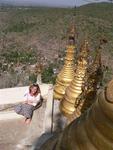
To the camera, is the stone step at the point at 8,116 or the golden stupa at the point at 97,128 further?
the stone step at the point at 8,116

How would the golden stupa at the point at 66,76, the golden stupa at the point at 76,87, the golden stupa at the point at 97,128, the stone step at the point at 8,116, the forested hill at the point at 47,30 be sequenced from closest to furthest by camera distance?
the golden stupa at the point at 97,128 < the golden stupa at the point at 76,87 < the stone step at the point at 8,116 < the golden stupa at the point at 66,76 < the forested hill at the point at 47,30

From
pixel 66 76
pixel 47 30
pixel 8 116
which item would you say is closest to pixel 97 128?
pixel 8 116

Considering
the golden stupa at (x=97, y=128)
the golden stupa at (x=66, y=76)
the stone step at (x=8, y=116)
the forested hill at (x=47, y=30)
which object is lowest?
the forested hill at (x=47, y=30)

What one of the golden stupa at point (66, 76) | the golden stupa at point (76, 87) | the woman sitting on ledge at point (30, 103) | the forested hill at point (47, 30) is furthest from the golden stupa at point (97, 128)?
the forested hill at point (47, 30)

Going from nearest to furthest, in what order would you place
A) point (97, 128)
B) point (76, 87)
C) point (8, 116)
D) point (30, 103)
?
1. point (97, 128)
2. point (76, 87)
3. point (8, 116)
4. point (30, 103)

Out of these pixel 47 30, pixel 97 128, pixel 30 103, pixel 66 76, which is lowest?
pixel 47 30

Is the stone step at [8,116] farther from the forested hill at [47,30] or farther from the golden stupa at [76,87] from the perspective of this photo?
the forested hill at [47,30]

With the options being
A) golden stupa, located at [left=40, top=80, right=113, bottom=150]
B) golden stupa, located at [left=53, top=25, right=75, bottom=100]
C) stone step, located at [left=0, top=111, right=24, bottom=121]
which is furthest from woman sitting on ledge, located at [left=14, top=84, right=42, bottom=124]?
golden stupa, located at [left=40, top=80, right=113, bottom=150]

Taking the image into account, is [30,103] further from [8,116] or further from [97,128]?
[97,128]

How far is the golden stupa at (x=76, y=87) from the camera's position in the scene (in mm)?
5926

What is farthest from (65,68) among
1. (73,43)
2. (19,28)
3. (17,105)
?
(19,28)

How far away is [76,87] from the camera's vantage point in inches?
242

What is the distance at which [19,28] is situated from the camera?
39.1 m

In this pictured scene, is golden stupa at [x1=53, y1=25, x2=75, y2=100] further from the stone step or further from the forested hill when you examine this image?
the forested hill
